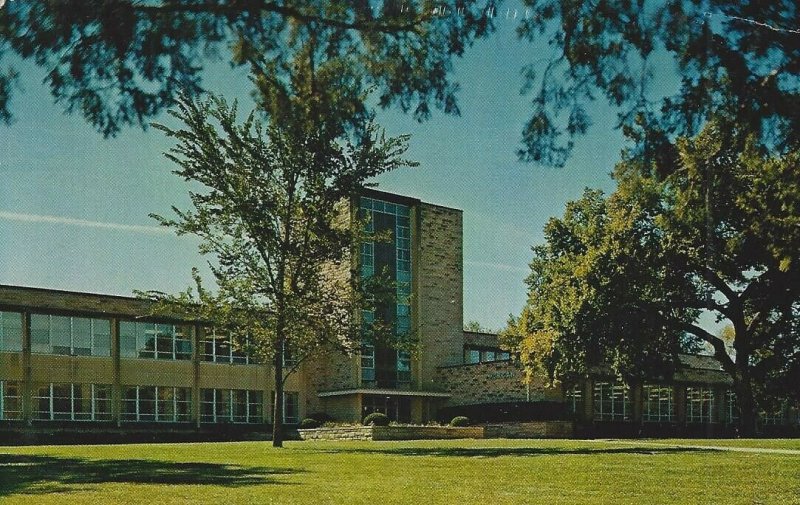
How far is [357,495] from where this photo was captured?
940cm

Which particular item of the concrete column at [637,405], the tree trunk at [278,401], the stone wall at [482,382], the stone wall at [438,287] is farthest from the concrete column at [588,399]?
the tree trunk at [278,401]

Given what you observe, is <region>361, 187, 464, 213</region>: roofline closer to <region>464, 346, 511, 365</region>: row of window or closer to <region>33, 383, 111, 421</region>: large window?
<region>33, 383, 111, 421</region>: large window

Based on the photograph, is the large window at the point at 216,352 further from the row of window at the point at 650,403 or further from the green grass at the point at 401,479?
the green grass at the point at 401,479

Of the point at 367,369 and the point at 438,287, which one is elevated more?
the point at 438,287

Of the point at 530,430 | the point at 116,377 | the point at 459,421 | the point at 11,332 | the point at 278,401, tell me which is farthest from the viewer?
the point at 116,377

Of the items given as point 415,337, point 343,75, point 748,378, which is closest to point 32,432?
point 415,337

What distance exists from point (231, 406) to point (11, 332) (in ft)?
34.7

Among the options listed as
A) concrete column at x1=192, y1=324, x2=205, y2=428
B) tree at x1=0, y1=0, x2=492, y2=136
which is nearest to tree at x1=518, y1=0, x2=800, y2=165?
tree at x1=0, y1=0, x2=492, y2=136

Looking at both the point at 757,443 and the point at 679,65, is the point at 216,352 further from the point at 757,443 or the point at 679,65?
the point at 679,65

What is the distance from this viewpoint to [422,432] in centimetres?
3097

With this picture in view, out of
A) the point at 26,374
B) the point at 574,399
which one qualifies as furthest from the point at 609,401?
the point at 26,374

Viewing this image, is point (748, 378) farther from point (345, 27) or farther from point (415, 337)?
point (345, 27)

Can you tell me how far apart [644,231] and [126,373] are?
1979cm

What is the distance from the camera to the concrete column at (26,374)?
31641 millimetres
